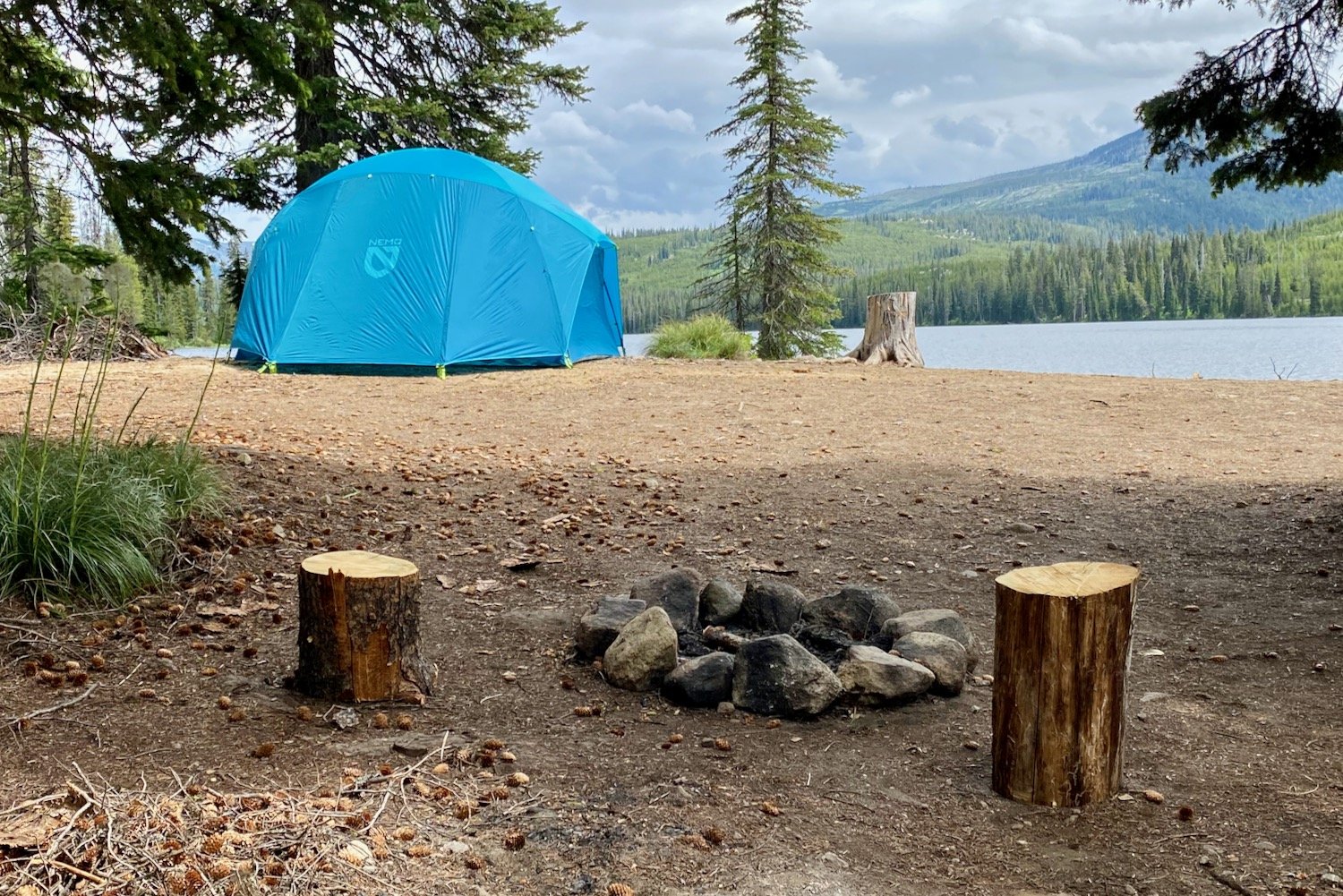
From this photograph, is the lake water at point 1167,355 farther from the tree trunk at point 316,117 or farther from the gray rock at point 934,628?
the gray rock at point 934,628

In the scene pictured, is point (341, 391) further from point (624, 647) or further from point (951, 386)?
point (624, 647)

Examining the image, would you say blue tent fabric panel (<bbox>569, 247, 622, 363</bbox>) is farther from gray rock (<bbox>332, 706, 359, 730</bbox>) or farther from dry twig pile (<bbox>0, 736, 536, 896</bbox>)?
dry twig pile (<bbox>0, 736, 536, 896</bbox>)

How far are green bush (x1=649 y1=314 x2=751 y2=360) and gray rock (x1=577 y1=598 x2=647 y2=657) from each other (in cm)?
1134

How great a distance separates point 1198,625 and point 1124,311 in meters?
56.7

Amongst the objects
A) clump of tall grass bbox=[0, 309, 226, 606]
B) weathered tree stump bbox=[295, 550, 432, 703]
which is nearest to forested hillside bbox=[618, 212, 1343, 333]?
clump of tall grass bbox=[0, 309, 226, 606]

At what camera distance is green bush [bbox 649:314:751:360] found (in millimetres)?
15578

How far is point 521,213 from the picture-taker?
41.5ft

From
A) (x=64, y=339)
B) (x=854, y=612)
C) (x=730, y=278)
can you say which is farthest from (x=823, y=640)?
(x=730, y=278)

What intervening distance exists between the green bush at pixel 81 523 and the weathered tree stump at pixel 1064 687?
3395mm

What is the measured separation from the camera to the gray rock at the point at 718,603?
418cm

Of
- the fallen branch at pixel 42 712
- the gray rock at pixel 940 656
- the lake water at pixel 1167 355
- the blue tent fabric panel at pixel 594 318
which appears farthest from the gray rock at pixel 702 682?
the lake water at pixel 1167 355

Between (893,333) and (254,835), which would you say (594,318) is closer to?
(893,333)

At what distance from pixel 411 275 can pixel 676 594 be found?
900 cm

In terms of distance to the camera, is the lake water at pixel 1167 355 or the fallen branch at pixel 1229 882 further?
the lake water at pixel 1167 355
